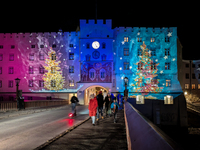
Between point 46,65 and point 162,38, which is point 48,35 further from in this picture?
point 162,38

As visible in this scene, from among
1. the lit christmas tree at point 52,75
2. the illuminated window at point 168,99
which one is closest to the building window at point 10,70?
the lit christmas tree at point 52,75

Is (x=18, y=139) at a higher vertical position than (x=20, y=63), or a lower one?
lower

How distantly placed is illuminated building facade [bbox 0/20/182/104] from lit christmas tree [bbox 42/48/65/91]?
212 millimetres

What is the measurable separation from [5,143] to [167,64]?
131 feet

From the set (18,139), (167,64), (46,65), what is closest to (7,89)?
(46,65)

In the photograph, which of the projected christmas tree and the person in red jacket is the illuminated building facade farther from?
the person in red jacket

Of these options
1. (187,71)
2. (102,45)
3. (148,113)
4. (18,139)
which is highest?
(102,45)

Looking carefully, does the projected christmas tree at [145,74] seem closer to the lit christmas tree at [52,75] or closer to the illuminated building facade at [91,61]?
the illuminated building facade at [91,61]

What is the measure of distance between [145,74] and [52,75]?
65.2 feet

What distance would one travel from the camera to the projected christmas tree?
42.7 metres

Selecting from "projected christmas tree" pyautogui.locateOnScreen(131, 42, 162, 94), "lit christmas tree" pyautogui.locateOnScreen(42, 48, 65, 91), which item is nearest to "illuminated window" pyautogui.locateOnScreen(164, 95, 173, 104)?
"projected christmas tree" pyautogui.locateOnScreen(131, 42, 162, 94)

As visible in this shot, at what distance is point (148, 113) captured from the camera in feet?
121

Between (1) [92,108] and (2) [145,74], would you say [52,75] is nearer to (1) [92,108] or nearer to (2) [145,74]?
(2) [145,74]

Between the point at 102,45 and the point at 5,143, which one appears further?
the point at 102,45
